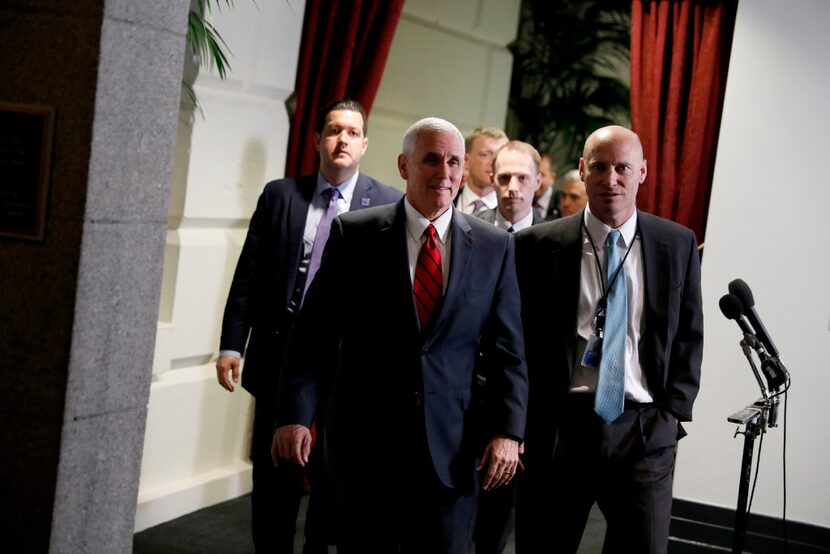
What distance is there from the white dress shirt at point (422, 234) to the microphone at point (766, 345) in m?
0.90

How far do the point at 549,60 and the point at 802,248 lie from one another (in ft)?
9.76

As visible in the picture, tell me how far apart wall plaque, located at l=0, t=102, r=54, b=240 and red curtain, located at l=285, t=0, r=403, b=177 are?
231 centimetres

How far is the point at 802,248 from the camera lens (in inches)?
183

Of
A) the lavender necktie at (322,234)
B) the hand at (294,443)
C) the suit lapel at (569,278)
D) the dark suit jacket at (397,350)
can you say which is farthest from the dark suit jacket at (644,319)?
the lavender necktie at (322,234)

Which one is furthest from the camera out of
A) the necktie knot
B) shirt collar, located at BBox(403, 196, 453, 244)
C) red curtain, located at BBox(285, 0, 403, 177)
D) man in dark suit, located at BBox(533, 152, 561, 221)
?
man in dark suit, located at BBox(533, 152, 561, 221)

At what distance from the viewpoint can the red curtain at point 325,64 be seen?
4785 millimetres

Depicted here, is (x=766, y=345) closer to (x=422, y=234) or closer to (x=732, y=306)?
(x=732, y=306)

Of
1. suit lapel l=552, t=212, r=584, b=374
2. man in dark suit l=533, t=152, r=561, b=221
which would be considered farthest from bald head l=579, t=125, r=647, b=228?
man in dark suit l=533, t=152, r=561, b=221

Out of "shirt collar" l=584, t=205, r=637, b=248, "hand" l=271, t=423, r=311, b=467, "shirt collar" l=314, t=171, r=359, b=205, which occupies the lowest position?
"hand" l=271, t=423, r=311, b=467

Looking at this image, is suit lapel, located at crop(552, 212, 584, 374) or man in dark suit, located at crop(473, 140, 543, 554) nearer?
suit lapel, located at crop(552, 212, 584, 374)

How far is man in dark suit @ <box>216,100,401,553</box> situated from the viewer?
3.79 meters

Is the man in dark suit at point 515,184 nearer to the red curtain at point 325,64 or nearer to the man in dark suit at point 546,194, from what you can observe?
the red curtain at point 325,64

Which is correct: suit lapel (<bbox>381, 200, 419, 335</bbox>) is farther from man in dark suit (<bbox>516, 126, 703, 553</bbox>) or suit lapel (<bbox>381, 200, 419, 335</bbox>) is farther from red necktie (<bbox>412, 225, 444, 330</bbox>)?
man in dark suit (<bbox>516, 126, 703, 553</bbox>)

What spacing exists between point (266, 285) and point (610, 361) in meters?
1.35
